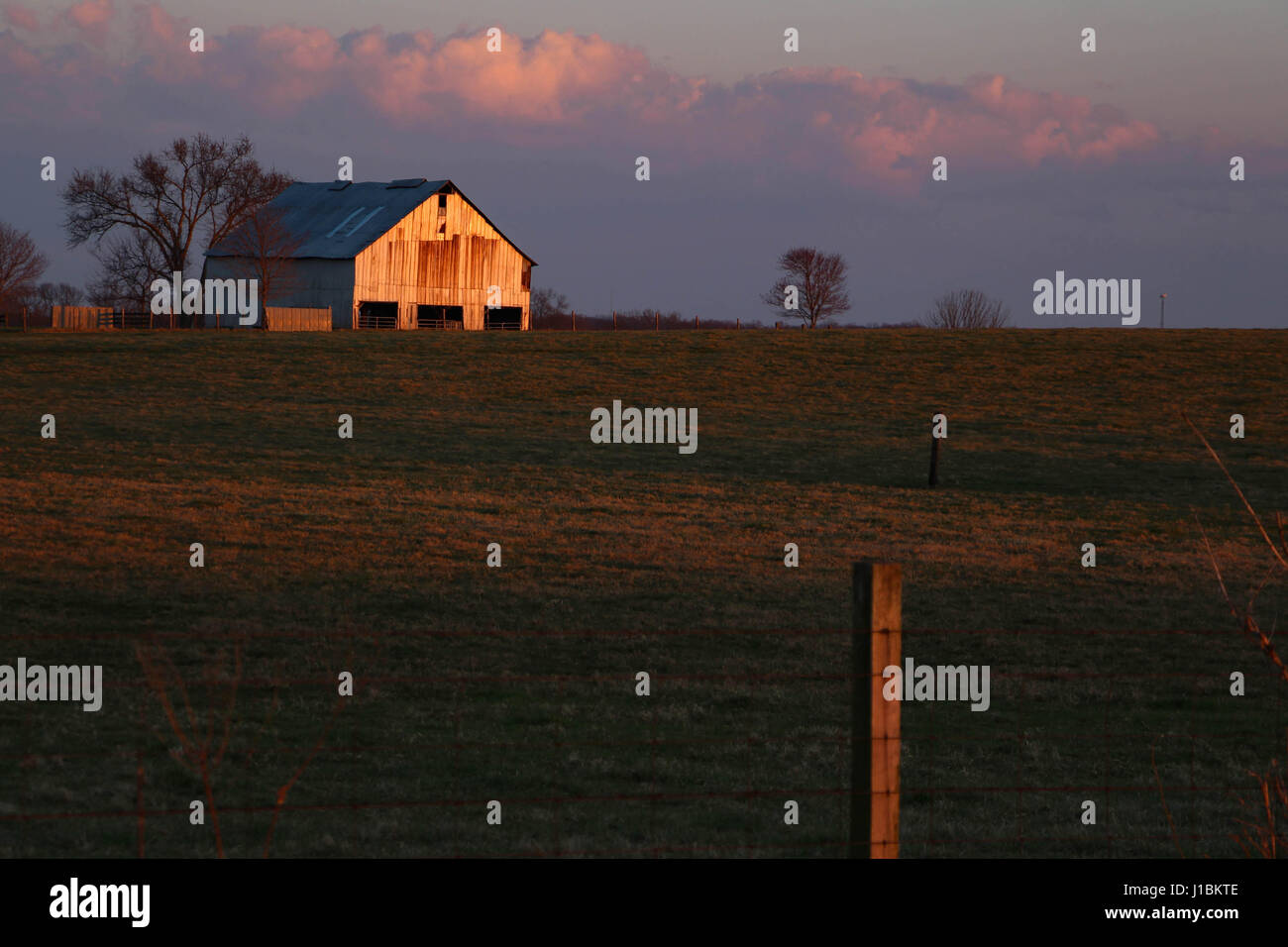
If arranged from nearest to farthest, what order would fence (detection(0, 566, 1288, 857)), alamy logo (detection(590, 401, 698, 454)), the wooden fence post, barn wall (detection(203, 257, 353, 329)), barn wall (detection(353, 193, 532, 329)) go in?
the wooden fence post < fence (detection(0, 566, 1288, 857)) < alamy logo (detection(590, 401, 698, 454)) < barn wall (detection(203, 257, 353, 329)) < barn wall (detection(353, 193, 532, 329))

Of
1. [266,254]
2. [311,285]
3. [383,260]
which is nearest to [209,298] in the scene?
[266,254]

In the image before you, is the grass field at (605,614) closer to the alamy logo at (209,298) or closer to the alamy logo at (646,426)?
the alamy logo at (646,426)

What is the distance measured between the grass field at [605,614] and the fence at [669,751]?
49mm

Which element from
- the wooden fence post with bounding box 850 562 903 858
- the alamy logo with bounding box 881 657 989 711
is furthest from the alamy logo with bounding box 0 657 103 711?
the wooden fence post with bounding box 850 562 903 858

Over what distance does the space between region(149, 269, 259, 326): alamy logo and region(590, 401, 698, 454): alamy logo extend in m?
36.6

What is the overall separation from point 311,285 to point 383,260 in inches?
172

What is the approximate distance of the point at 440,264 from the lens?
72312 millimetres

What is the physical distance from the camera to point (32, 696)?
37.8ft

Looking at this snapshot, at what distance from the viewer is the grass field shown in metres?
8.95

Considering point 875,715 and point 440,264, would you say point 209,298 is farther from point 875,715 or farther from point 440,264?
point 875,715

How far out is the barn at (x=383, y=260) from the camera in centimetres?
6900

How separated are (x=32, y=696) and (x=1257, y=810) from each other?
10.5m
